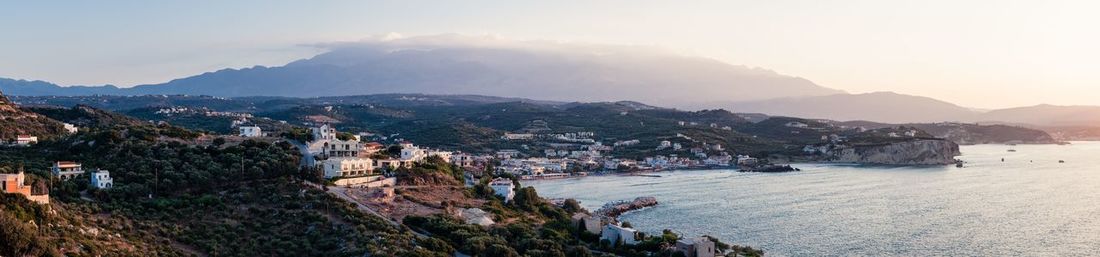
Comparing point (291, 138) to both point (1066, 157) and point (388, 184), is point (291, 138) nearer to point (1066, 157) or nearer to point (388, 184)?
point (388, 184)

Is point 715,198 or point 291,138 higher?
point 291,138

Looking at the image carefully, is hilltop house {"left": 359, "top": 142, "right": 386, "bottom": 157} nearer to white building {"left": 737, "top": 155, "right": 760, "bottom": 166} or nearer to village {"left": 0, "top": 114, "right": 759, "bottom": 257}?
village {"left": 0, "top": 114, "right": 759, "bottom": 257}

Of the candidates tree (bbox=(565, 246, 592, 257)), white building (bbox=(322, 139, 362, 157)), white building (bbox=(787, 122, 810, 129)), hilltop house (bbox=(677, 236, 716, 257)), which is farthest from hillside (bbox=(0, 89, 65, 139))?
white building (bbox=(787, 122, 810, 129))

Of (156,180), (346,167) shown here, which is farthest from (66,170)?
(346,167)

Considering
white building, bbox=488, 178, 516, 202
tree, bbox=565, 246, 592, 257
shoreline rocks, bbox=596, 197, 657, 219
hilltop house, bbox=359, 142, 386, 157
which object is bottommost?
shoreline rocks, bbox=596, 197, 657, 219

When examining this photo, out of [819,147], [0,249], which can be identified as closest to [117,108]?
[819,147]

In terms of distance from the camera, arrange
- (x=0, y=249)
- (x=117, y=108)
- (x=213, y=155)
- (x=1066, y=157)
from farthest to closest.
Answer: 1. (x=117, y=108)
2. (x=1066, y=157)
3. (x=213, y=155)
4. (x=0, y=249)

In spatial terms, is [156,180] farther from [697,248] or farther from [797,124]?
[797,124]
